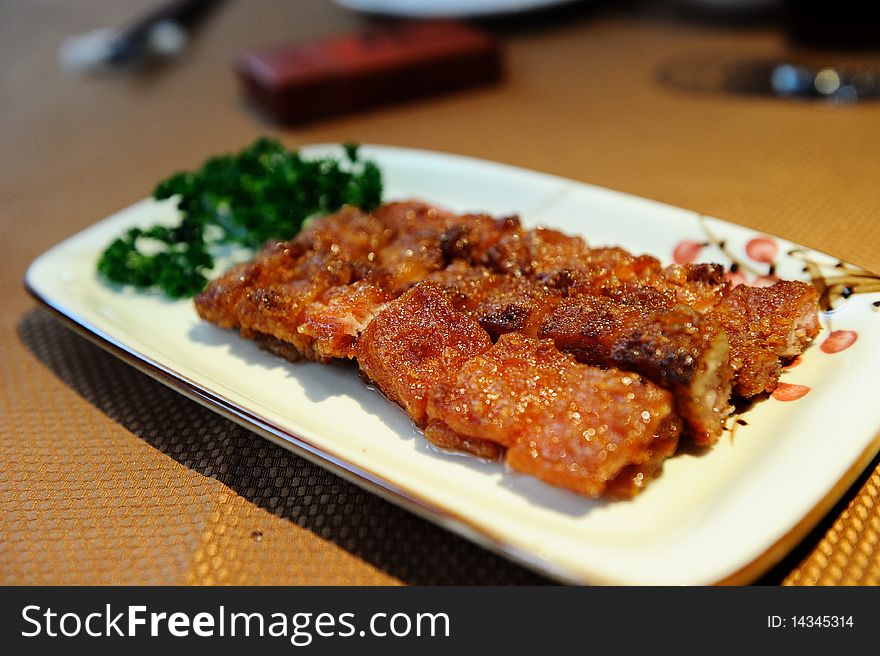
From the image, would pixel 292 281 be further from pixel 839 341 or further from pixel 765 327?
pixel 839 341

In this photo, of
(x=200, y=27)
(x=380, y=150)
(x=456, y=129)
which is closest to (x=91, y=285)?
(x=380, y=150)

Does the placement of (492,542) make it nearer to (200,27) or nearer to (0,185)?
(0,185)

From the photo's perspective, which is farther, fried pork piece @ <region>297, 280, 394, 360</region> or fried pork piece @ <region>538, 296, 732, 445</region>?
fried pork piece @ <region>297, 280, 394, 360</region>

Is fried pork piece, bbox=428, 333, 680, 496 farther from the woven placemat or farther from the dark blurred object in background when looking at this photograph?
the dark blurred object in background

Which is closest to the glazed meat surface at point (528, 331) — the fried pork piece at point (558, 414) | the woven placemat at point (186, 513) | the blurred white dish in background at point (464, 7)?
the fried pork piece at point (558, 414)

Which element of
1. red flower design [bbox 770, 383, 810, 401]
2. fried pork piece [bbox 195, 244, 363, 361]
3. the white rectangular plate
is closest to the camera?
the white rectangular plate

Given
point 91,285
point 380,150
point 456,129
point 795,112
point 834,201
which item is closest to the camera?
point 91,285

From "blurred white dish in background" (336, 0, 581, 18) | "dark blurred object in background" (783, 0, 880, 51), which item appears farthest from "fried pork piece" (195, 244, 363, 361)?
"dark blurred object in background" (783, 0, 880, 51)
